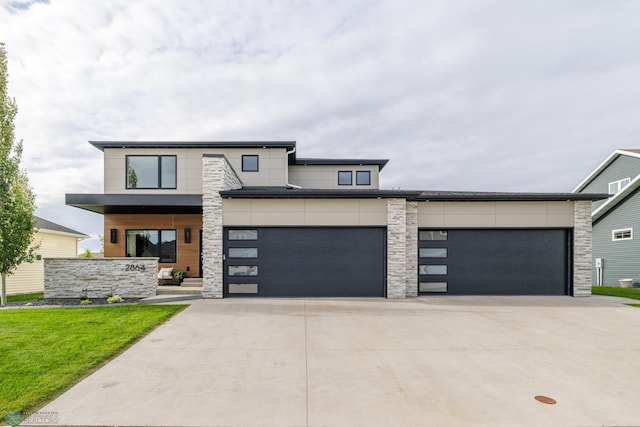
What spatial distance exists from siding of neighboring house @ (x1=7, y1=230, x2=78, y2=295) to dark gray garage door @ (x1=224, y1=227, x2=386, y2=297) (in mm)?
12234

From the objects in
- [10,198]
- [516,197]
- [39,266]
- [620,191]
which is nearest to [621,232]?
[620,191]

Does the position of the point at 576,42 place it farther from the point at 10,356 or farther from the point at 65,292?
the point at 65,292

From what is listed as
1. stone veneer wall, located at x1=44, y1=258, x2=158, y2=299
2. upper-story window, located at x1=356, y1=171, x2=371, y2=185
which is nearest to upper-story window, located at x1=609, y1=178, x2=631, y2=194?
upper-story window, located at x1=356, y1=171, x2=371, y2=185

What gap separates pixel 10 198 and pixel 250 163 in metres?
8.88

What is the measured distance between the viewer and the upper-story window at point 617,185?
67.6 feet

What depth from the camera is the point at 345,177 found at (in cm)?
1827

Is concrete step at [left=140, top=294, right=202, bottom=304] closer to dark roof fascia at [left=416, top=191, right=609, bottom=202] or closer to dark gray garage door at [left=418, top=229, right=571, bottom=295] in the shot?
dark gray garage door at [left=418, top=229, right=571, bottom=295]

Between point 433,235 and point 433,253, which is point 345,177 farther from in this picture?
point 433,253

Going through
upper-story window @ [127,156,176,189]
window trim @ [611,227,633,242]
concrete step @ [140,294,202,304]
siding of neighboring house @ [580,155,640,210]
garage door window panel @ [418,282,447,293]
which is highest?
siding of neighboring house @ [580,155,640,210]

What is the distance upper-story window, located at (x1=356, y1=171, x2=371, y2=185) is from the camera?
18172 millimetres

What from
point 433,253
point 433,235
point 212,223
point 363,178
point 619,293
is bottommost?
point 619,293

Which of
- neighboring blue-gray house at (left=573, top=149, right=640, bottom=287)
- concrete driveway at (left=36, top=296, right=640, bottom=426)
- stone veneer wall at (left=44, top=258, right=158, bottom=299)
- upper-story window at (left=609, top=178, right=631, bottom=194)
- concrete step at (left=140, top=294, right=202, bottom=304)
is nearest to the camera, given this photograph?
concrete driveway at (left=36, top=296, right=640, bottom=426)

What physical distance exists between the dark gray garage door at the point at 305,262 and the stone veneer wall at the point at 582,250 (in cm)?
748

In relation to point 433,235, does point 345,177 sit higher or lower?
higher
